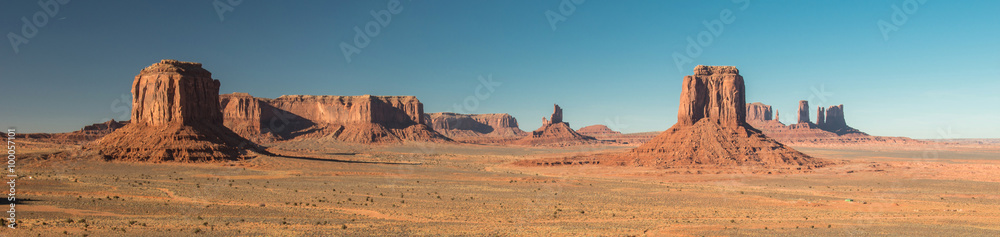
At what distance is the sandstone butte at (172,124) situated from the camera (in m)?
51.5

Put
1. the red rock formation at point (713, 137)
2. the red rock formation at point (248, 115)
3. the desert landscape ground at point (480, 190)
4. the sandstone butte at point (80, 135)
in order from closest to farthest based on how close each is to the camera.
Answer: the desert landscape ground at point (480, 190) < the red rock formation at point (713, 137) < the sandstone butte at point (80, 135) < the red rock formation at point (248, 115)

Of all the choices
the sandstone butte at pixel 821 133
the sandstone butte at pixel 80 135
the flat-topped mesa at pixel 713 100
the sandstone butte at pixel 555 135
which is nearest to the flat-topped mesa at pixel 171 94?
the sandstone butte at pixel 80 135

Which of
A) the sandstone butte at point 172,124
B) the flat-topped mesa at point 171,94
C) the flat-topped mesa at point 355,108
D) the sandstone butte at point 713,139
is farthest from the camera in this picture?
the flat-topped mesa at point 355,108

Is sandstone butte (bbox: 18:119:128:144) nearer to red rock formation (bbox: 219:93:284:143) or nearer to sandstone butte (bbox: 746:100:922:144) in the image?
red rock formation (bbox: 219:93:284:143)

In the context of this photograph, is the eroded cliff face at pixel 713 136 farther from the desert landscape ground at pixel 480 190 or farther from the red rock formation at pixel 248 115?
the red rock formation at pixel 248 115

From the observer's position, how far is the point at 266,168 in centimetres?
5034

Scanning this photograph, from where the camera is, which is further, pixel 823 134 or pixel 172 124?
pixel 823 134

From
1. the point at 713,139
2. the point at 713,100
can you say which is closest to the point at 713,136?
the point at 713,139

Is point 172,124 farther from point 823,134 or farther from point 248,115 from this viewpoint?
point 823,134

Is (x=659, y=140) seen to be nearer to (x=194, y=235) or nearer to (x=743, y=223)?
(x=743, y=223)

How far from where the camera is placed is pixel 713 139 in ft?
211

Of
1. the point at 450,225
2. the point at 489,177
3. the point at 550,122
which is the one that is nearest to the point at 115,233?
the point at 450,225

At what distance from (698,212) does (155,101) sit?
163 ft

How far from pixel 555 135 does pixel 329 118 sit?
65.2 m
